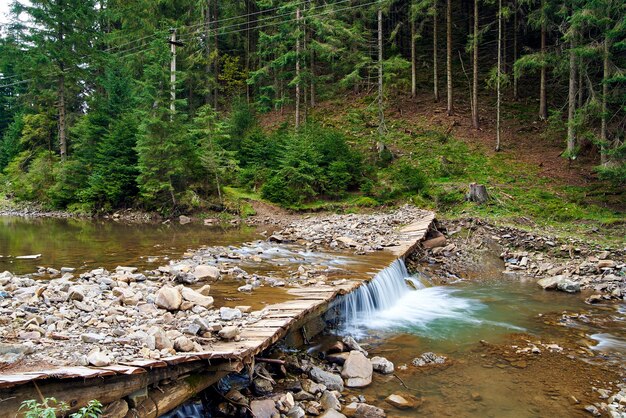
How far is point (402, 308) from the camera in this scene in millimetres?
8688

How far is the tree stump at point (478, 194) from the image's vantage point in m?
16.4

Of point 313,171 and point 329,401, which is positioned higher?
point 313,171

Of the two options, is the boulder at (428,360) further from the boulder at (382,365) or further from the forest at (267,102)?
the forest at (267,102)

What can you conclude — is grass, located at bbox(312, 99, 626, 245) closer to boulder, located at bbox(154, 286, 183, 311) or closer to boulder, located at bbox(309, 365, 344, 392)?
boulder, located at bbox(309, 365, 344, 392)

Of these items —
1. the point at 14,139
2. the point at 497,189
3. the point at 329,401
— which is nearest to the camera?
the point at 329,401

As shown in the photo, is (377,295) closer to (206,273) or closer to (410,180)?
(206,273)

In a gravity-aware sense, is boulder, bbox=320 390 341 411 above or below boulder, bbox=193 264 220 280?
below

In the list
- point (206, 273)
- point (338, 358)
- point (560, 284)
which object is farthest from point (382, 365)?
point (560, 284)

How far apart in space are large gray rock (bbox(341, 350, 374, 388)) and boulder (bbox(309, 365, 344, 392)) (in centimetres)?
17

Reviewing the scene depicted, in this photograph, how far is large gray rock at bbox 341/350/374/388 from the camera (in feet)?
17.0

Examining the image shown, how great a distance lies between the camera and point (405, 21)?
3578 centimetres

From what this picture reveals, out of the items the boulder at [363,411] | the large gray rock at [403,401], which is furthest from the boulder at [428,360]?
the boulder at [363,411]

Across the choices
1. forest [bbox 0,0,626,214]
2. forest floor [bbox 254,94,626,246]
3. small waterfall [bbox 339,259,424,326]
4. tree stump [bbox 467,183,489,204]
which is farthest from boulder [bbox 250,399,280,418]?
forest [bbox 0,0,626,214]

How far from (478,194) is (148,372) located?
1546 centimetres
